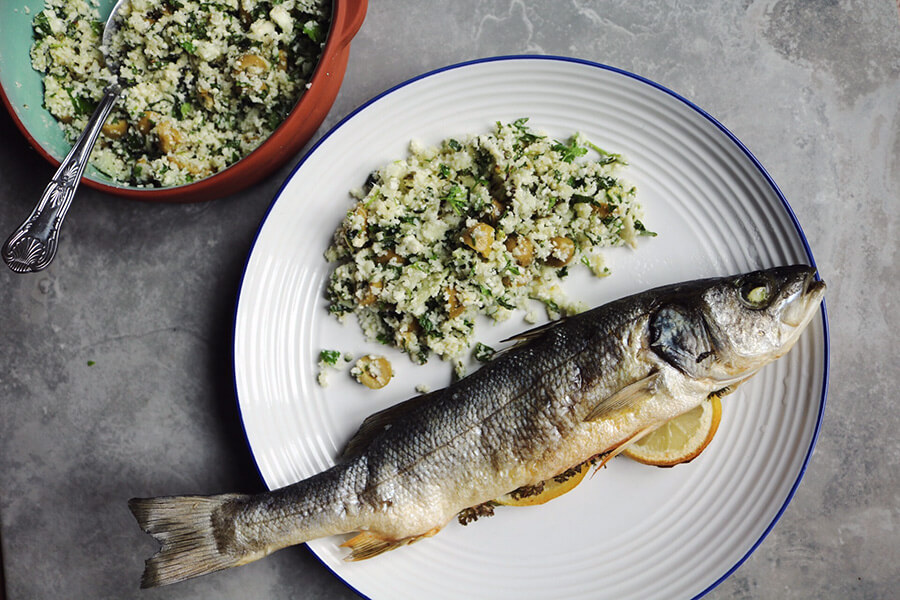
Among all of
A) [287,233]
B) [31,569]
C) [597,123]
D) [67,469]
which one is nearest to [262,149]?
[287,233]

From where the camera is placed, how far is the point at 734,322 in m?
1.59

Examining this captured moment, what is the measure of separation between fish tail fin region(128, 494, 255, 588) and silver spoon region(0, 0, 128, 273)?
0.70m

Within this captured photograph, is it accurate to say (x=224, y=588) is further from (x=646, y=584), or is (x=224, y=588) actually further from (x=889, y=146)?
(x=889, y=146)

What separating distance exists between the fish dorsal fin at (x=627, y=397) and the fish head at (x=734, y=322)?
0.25 feet

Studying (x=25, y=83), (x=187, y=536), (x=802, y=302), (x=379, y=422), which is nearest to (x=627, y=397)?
(x=802, y=302)

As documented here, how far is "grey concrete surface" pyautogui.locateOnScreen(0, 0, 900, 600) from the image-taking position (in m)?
2.01

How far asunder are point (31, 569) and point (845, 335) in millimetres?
2751

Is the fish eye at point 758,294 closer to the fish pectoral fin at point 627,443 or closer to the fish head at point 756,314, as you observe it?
the fish head at point 756,314

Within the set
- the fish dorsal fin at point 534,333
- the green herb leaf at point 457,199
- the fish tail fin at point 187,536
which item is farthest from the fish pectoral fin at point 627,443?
the fish tail fin at point 187,536

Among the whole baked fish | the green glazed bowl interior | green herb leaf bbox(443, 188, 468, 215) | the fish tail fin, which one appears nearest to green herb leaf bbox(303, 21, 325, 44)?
green herb leaf bbox(443, 188, 468, 215)

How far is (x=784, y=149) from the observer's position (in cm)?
201

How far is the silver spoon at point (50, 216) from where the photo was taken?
164cm

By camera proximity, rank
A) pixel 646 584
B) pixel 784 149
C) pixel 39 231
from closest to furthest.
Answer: pixel 39 231, pixel 646 584, pixel 784 149

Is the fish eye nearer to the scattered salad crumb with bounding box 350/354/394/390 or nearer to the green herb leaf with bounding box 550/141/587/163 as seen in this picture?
the green herb leaf with bounding box 550/141/587/163
